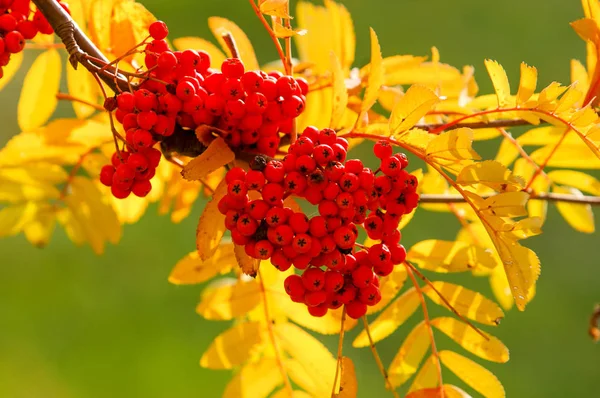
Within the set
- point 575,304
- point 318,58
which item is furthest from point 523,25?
point 318,58

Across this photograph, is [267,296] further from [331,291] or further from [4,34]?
[4,34]

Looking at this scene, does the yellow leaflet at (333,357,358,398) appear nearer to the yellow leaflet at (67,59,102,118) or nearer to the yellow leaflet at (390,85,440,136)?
the yellow leaflet at (390,85,440,136)

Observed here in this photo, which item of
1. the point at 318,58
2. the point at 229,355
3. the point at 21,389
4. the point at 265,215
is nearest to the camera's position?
the point at 265,215

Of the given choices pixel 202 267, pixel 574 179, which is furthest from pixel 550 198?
pixel 202 267

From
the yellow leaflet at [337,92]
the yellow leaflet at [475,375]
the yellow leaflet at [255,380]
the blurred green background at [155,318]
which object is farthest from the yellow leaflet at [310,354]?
the blurred green background at [155,318]

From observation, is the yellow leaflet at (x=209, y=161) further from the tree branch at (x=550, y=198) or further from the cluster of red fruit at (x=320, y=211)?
the tree branch at (x=550, y=198)

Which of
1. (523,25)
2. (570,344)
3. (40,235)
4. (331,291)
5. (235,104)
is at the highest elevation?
(235,104)
